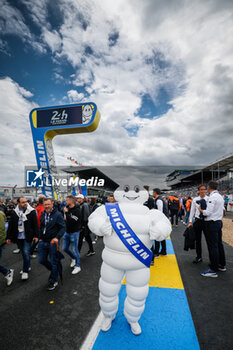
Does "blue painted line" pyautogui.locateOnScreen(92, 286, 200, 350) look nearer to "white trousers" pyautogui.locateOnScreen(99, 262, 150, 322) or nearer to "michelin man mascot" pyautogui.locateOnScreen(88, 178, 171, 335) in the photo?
Answer: "michelin man mascot" pyautogui.locateOnScreen(88, 178, 171, 335)

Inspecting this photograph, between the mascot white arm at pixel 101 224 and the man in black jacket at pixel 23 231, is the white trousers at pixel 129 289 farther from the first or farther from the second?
the man in black jacket at pixel 23 231

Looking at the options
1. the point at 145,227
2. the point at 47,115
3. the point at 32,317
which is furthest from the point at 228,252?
the point at 47,115

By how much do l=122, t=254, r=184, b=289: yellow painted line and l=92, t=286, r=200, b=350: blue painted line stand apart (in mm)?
452

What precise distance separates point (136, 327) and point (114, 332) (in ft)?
0.95

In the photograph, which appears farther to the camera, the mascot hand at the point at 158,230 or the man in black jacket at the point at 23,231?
the man in black jacket at the point at 23,231

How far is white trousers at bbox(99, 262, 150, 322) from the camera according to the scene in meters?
1.98

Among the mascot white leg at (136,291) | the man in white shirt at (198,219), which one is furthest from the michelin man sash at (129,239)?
the man in white shirt at (198,219)

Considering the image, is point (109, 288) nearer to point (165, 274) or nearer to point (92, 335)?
point (92, 335)

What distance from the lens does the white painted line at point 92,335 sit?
6.19 feet

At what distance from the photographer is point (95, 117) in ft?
45.2

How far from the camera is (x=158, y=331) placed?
2.11m

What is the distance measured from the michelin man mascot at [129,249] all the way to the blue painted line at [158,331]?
111 mm

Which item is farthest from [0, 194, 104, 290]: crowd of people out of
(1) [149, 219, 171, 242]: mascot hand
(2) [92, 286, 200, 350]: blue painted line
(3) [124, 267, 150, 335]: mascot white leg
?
(1) [149, 219, 171, 242]: mascot hand

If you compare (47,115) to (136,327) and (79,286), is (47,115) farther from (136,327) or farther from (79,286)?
(136,327)
